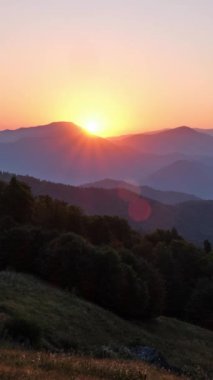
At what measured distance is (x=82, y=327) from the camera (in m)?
32.8

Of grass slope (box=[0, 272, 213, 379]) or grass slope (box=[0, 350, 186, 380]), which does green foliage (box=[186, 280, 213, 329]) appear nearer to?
grass slope (box=[0, 272, 213, 379])

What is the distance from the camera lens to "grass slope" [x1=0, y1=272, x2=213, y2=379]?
27.7 meters

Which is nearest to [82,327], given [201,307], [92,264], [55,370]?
[92,264]

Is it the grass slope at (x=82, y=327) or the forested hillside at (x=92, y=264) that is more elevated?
the forested hillside at (x=92, y=264)

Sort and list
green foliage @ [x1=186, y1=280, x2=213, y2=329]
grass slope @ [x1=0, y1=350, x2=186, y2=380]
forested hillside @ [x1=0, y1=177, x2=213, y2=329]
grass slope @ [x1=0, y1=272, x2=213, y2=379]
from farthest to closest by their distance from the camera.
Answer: green foliage @ [x1=186, y1=280, x2=213, y2=329] → forested hillside @ [x1=0, y1=177, x2=213, y2=329] → grass slope @ [x1=0, y1=272, x2=213, y2=379] → grass slope @ [x1=0, y1=350, x2=186, y2=380]

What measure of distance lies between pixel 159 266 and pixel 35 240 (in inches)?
1120

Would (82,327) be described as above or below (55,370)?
below

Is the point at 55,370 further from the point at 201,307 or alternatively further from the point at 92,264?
the point at 201,307

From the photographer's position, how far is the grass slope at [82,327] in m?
27.7

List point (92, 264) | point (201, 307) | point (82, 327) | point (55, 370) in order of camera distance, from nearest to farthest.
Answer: point (55, 370), point (82, 327), point (92, 264), point (201, 307)

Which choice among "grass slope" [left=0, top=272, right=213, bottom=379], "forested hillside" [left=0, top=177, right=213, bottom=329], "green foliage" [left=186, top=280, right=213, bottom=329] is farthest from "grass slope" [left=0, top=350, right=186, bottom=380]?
"green foliage" [left=186, top=280, right=213, bottom=329]

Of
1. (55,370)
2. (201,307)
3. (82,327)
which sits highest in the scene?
(55,370)

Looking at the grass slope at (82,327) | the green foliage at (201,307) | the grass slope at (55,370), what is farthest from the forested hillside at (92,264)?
the grass slope at (55,370)

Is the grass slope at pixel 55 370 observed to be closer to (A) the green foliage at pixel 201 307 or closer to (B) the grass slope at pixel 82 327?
(B) the grass slope at pixel 82 327
